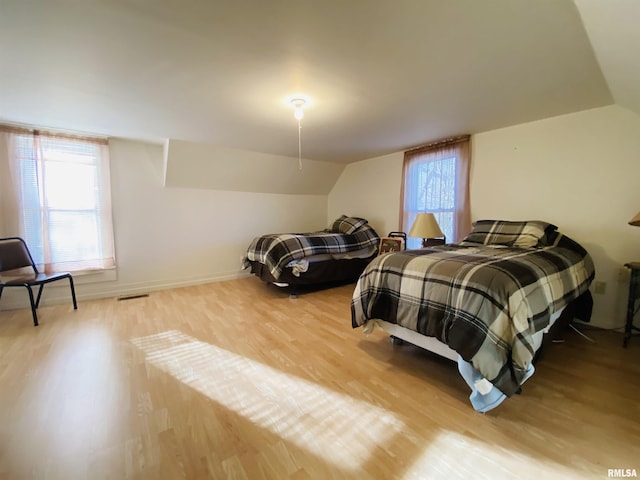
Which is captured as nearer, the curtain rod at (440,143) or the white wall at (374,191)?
the curtain rod at (440,143)

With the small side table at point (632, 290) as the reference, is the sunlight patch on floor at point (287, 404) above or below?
below

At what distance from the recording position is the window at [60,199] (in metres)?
2.94

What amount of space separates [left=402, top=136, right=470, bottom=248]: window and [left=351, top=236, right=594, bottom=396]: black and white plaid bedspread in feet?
4.27

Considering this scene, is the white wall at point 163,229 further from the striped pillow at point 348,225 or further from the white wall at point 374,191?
the white wall at point 374,191

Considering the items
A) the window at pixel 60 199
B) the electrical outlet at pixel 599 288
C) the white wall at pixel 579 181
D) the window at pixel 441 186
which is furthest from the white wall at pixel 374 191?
the window at pixel 60 199

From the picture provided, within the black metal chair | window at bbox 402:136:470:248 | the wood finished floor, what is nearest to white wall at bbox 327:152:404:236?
window at bbox 402:136:470:248

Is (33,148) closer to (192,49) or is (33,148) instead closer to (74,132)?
(74,132)

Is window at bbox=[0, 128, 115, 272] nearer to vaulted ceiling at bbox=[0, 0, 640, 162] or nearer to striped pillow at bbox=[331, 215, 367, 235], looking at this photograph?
vaulted ceiling at bbox=[0, 0, 640, 162]

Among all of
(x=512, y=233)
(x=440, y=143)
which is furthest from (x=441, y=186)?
(x=512, y=233)

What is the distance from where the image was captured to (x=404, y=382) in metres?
1.72

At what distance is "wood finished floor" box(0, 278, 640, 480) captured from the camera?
3.77 feet

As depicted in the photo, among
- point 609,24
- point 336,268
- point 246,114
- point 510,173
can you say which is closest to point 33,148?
point 246,114

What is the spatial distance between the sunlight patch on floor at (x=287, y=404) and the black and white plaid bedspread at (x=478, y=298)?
58 centimetres

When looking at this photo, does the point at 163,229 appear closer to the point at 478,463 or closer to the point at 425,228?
the point at 425,228
